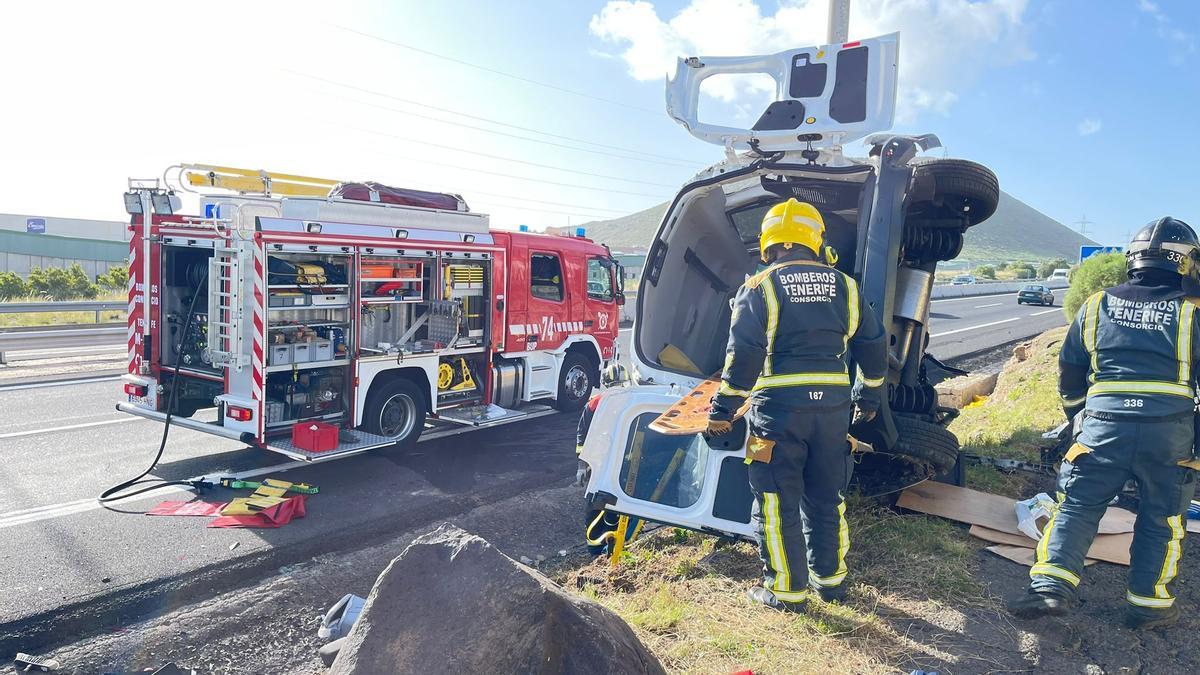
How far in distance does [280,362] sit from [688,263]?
11.1 ft

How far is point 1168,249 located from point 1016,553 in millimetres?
1781

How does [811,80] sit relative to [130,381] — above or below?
above

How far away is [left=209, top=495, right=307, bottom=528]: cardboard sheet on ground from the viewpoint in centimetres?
534

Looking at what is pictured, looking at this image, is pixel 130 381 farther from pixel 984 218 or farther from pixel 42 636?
pixel 984 218

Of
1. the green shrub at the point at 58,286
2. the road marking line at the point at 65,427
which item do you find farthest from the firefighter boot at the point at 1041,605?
the green shrub at the point at 58,286

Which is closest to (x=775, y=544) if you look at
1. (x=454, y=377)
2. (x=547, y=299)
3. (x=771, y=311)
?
(x=771, y=311)

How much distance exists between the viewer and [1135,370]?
12.3 ft

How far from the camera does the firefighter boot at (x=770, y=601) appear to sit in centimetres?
377

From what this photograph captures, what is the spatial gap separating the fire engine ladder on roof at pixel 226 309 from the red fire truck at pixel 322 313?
11 mm

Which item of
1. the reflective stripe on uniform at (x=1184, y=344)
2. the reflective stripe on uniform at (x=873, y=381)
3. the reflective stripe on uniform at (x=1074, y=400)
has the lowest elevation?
the reflective stripe on uniform at (x=1074, y=400)

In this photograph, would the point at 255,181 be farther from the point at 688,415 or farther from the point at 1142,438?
the point at 1142,438

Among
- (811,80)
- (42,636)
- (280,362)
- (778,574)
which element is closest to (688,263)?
(811,80)

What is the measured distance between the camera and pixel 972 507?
4.93 m

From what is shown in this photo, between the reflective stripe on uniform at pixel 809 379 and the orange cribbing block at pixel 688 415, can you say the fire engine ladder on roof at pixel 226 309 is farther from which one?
the reflective stripe on uniform at pixel 809 379
